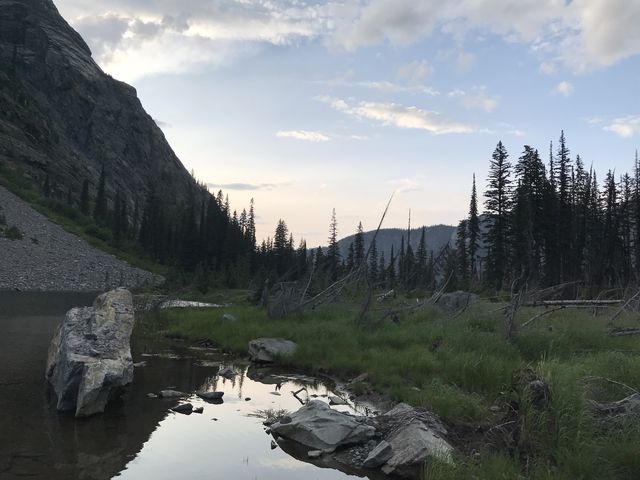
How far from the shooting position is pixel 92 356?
11.9 meters

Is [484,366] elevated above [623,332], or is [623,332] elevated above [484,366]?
[623,332]

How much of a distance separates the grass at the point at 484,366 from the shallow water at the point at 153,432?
6.48 ft

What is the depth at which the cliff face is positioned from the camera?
10431 centimetres

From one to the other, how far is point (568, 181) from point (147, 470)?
2512 inches

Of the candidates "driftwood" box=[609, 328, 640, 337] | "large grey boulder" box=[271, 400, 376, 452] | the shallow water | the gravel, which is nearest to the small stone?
the shallow water

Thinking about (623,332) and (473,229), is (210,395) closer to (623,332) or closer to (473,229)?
(623,332)

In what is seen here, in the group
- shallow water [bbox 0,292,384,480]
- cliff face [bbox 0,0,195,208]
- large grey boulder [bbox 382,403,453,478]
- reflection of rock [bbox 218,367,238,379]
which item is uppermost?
cliff face [bbox 0,0,195,208]

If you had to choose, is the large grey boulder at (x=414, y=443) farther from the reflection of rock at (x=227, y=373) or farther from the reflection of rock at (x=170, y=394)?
the reflection of rock at (x=227, y=373)

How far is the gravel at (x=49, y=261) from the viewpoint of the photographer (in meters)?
50.9

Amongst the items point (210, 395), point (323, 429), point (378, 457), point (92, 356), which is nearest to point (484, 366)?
point (323, 429)

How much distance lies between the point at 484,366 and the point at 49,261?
57317 millimetres

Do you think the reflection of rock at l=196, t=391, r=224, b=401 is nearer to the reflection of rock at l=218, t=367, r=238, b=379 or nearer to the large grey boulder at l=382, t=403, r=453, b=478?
the reflection of rock at l=218, t=367, r=238, b=379

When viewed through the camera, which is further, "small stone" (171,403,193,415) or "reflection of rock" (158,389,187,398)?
"reflection of rock" (158,389,187,398)

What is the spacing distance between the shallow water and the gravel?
3128 cm
